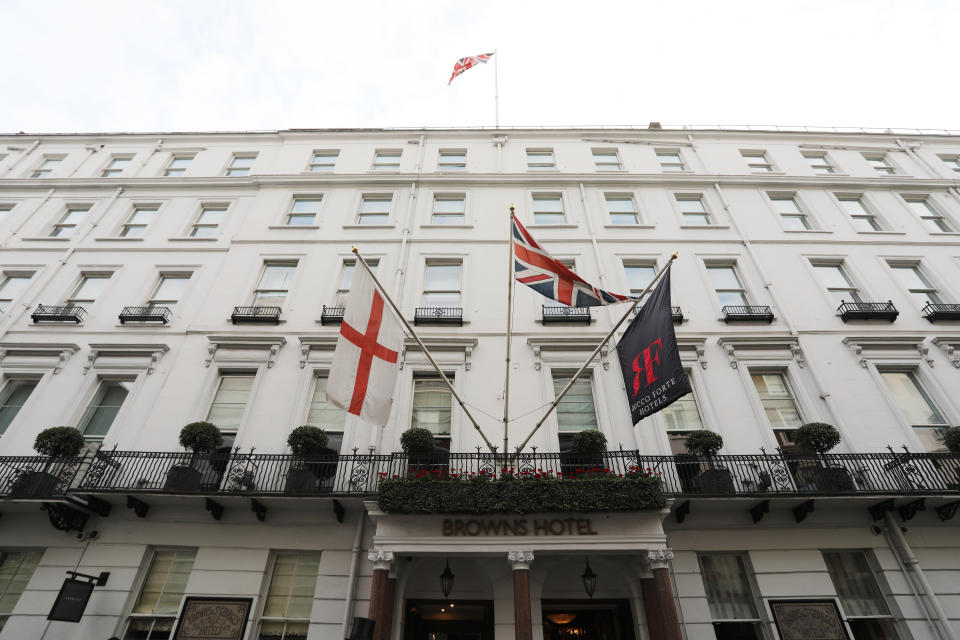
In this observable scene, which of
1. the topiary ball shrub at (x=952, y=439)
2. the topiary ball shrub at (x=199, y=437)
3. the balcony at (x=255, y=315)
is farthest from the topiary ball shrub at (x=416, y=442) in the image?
the topiary ball shrub at (x=952, y=439)

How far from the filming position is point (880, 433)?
11.9 meters

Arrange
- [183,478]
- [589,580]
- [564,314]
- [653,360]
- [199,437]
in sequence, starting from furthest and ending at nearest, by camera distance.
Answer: [564,314] < [199,437] < [183,478] < [589,580] < [653,360]

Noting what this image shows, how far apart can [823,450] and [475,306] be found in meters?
9.54

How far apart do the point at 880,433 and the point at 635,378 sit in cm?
715

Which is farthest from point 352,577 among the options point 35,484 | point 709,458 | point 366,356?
point 709,458

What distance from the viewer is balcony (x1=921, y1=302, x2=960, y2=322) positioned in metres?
13.8

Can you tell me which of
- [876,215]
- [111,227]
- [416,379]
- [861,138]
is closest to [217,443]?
[416,379]

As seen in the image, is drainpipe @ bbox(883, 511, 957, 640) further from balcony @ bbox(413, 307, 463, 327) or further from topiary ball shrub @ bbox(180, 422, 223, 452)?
topiary ball shrub @ bbox(180, 422, 223, 452)

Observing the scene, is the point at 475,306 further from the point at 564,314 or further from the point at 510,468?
the point at 510,468

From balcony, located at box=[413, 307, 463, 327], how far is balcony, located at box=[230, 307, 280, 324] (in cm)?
423

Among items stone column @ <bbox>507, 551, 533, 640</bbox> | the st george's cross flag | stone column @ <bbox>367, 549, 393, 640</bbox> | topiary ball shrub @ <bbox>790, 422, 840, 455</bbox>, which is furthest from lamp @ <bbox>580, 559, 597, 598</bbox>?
topiary ball shrub @ <bbox>790, 422, 840, 455</bbox>

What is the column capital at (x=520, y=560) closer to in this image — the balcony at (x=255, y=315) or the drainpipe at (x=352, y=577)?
the drainpipe at (x=352, y=577)

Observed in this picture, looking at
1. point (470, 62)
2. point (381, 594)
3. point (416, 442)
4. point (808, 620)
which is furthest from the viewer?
point (470, 62)

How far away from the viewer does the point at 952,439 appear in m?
11.0
